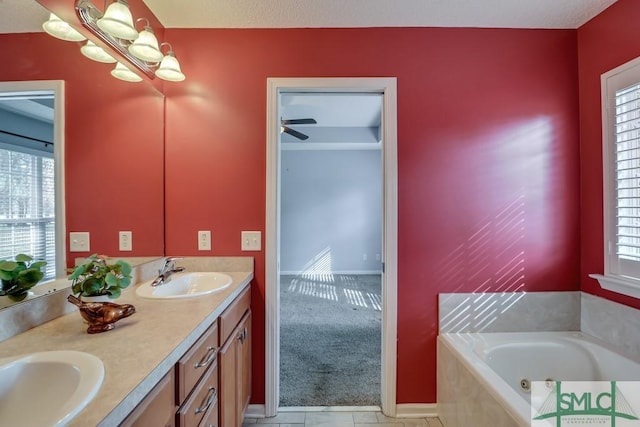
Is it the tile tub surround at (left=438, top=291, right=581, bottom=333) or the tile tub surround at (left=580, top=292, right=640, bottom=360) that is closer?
the tile tub surround at (left=580, top=292, right=640, bottom=360)

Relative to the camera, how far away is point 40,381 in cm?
75

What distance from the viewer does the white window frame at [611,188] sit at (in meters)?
1.53

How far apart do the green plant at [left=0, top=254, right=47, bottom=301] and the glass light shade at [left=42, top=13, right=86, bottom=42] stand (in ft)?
3.03

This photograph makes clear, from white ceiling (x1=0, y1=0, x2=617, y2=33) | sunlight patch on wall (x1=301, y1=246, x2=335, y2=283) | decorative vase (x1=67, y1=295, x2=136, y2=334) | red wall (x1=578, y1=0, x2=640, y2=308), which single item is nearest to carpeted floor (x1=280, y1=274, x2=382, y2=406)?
sunlight patch on wall (x1=301, y1=246, x2=335, y2=283)

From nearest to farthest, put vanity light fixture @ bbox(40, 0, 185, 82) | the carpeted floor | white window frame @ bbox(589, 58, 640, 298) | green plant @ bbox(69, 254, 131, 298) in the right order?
green plant @ bbox(69, 254, 131, 298) → vanity light fixture @ bbox(40, 0, 185, 82) → white window frame @ bbox(589, 58, 640, 298) → the carpeted floor

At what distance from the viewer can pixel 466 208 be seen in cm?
180

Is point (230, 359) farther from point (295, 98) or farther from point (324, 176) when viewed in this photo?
point (324, 176)

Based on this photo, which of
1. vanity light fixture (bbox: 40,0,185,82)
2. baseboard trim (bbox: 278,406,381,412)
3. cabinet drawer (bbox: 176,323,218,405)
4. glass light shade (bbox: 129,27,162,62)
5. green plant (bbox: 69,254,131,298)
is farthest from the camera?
baseboard trim (bbox: 278,406,381,412)

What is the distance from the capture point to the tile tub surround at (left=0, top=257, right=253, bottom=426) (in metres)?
0.63

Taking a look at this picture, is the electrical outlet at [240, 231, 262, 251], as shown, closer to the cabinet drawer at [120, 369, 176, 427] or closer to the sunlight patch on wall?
the cabinet drawer at [120, 369, 176, 427]

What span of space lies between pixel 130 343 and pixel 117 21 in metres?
1.43

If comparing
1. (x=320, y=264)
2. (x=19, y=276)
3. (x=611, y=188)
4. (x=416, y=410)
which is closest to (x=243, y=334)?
(x=19, y=276)

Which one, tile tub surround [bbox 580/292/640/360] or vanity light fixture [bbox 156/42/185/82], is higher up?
vanity light fixture [bbox 156/42/185/82]

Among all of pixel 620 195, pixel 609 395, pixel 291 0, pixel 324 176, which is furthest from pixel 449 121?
pixel 324 176
